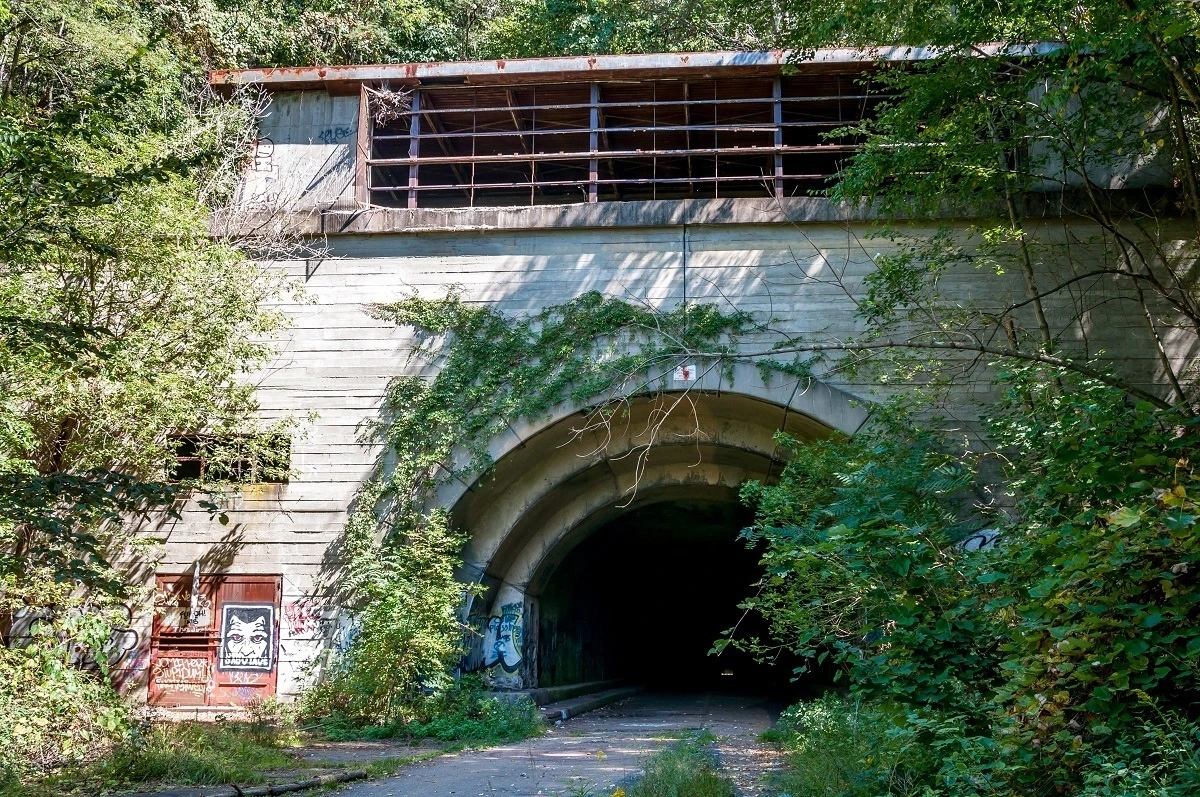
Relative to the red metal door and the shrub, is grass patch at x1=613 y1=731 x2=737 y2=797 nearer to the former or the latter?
the shrub

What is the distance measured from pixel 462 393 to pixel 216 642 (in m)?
4.81

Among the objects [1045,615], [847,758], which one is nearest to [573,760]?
[847,758]

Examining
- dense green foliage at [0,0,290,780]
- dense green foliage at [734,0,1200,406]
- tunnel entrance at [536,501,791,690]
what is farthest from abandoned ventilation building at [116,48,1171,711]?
tunnel entrance at [536,501,791,690]

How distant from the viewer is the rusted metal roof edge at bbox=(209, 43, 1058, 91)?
1376cm

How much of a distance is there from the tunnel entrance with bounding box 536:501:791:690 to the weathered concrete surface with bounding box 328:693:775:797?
8.21ft

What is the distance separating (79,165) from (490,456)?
603cm

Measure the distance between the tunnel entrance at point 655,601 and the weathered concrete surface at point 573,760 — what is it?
250 centimetres

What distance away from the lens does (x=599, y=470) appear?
1486 centimetres

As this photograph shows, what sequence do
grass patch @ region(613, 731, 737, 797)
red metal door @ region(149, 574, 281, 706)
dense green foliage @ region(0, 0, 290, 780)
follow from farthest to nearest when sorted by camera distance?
1. red metal door @ region(149, 574, 281, 706)
2. dense green foliage @ region(0, 0, 290, 780)
3. grass patch @ region(613, 731, 737, 797)

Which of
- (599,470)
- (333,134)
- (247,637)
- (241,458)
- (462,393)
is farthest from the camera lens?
(599,470)

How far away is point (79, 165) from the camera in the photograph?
36.2ft

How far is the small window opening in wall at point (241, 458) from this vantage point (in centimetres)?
1266

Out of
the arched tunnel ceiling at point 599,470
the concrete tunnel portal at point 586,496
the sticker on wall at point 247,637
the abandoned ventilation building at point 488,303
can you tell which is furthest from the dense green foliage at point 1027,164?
the sticker on wall at point 247,637

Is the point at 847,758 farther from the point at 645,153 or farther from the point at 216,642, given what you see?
the point at 216,642
